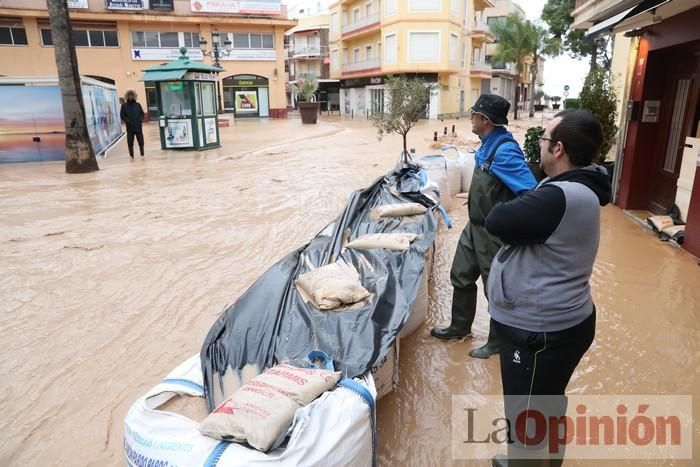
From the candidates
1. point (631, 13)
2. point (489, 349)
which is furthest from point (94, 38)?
point (489, 349)

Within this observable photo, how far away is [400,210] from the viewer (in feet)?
13.8

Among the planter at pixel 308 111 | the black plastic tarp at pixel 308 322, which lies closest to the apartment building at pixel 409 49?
the planter at pixel 308 111

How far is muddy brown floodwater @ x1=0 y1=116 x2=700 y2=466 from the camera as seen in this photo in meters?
2.69

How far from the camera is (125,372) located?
10.3 feet

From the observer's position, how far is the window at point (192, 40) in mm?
28734

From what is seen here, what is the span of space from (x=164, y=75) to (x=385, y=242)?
1150 cm

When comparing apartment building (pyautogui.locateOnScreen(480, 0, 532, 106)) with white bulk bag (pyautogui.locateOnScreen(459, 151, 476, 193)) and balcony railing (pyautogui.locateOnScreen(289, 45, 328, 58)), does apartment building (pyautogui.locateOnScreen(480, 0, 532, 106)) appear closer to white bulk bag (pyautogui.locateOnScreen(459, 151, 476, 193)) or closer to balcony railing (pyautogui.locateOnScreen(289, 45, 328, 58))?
balcony railing (pyautogui.locateOnScreen(289, 45, 328, 58))

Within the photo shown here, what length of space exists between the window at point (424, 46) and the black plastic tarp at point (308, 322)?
28718 mm

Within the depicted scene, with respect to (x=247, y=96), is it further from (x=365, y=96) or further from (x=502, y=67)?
(x=502, y=67)

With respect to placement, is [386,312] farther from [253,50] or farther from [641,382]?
[253,50]

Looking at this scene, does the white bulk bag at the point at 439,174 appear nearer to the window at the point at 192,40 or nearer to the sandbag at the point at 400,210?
the sandbag at the point at 400,210

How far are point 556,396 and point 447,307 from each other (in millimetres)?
2163

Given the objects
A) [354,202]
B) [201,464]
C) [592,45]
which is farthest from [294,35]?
[201,464]

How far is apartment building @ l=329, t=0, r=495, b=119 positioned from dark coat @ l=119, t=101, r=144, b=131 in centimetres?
1726
